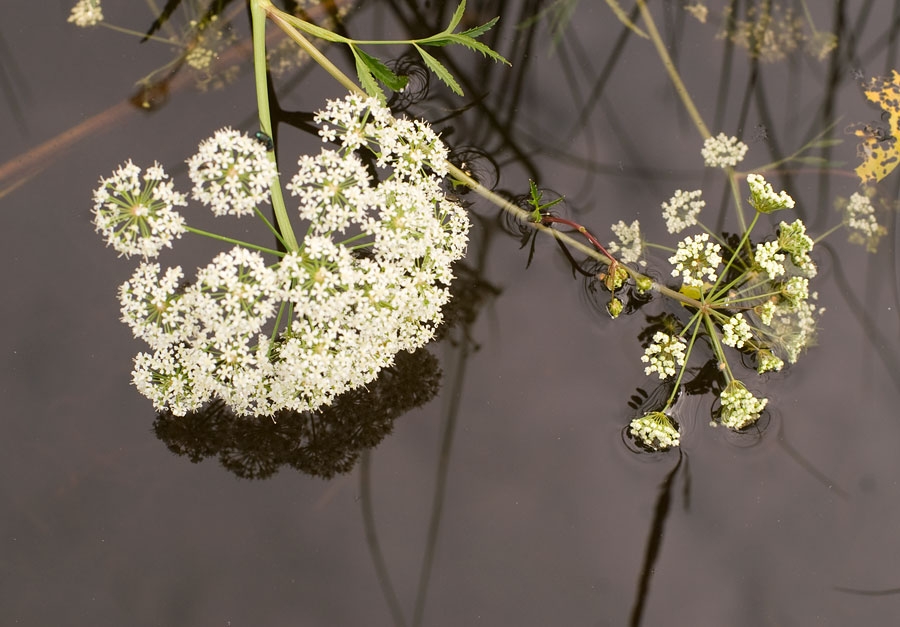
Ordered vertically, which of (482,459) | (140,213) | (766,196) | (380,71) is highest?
(766,196)

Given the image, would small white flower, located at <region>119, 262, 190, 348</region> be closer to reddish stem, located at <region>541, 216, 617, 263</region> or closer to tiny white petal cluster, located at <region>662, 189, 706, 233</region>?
reddish stem, located at <region>541, 216, 617, 263</region>

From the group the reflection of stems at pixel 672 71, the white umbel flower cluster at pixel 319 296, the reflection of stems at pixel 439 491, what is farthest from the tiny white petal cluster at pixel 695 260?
the reflection of stems at pixel 439 491

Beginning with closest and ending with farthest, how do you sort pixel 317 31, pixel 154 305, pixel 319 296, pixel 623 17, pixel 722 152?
pixel 319 296, pixel 154 305, pixel 317 31, pixel 722 152, pixel 623 17

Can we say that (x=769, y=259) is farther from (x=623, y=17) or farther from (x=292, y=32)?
(x=292, y=32)

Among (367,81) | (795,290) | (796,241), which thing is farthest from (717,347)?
(367,81)

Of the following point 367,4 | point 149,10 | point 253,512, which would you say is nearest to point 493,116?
point 367,4

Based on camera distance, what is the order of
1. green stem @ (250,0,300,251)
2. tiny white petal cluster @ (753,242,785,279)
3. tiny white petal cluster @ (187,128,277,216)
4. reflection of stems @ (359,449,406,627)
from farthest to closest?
1. reflection of stems @ (359,449,406,627)
2. tiny white petal cluster @ (753,242,785,279)
3. green stem @ (250,0,300,251)
4. tiny white petal cluster @ (187,128,277,216)

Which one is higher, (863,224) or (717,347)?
(863,224)

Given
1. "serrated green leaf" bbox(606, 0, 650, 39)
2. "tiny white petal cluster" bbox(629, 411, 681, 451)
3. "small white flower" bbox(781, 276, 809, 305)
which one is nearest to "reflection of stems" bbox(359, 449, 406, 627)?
"tiny white petal cluster" bbox(629, 411, 681, 451)
